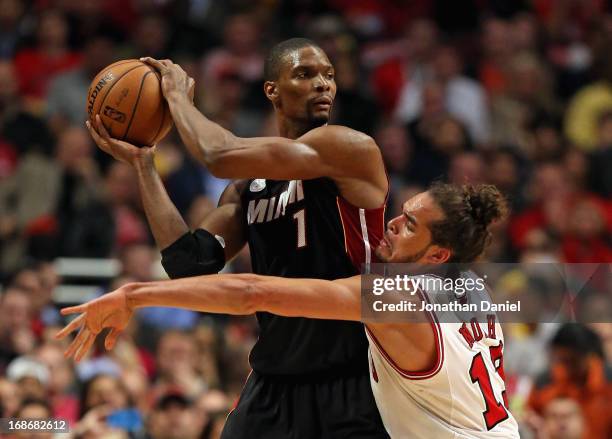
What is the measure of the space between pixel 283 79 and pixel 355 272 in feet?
2.93

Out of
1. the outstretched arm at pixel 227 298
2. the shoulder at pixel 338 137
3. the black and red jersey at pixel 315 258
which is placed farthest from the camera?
the black and red jersey at pixel 315 258

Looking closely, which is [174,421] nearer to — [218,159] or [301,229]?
[301,229]

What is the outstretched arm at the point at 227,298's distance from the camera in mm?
3906

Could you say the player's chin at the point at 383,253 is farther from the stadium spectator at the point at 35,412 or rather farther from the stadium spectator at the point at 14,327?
the stadium spectator at the point at 14,327

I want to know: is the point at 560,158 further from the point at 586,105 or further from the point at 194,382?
the point at 194,382

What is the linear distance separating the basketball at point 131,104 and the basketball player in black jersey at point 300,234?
0.06 meters

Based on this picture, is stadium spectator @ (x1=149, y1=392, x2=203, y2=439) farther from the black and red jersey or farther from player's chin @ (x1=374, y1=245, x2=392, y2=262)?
player's chin @ (x1=374, y1=245, x2=392, y2=262)

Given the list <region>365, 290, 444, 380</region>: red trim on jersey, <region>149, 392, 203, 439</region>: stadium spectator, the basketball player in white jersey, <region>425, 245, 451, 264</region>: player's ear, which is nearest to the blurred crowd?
<region>149, 392, 203, 439</region>: stadium spectator

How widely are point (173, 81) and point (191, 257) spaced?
73cm

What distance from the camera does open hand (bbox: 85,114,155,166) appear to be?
15.0 ft

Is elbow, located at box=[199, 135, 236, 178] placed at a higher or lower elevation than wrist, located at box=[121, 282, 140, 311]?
higher

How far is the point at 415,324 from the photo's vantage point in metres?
3.99

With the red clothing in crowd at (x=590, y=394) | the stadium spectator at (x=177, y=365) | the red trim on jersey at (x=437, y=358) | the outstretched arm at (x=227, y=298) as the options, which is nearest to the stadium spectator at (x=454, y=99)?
the stadium spectator at (x=177, y=365)

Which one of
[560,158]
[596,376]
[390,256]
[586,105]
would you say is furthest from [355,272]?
[586,105]
